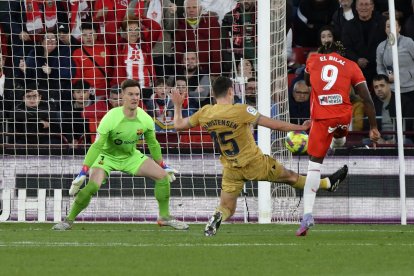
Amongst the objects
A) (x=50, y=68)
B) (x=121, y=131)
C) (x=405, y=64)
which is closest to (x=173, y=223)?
(x=121, y=131)

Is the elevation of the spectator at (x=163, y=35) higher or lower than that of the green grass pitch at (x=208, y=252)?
higher

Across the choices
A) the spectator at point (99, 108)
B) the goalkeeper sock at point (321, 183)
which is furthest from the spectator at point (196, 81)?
the goalkeeper sock at point (321, 183)

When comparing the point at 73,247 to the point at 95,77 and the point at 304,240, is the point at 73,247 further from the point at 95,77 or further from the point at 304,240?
the point at 95,77

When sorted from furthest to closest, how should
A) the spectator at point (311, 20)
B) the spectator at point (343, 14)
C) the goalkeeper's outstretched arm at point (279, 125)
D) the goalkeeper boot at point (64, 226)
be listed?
the spectator at point (311, 20) < the spectator at point (343, 14) < the goalkeeper boot at point (64, 226) < the goalkeeper's outstretched arm at point (279, 125)

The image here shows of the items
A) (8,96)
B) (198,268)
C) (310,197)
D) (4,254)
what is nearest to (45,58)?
(8,96)

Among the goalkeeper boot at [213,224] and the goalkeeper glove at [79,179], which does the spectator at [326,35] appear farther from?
the goalkeeper boot at [213,224]

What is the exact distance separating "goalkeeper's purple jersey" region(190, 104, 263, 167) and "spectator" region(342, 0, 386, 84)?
669cm

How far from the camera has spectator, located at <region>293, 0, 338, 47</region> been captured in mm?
20828

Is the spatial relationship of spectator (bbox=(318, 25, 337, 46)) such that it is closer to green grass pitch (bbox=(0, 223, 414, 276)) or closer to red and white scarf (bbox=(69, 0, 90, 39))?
red and white scarf (bbox=(69, 0, 90, 39))

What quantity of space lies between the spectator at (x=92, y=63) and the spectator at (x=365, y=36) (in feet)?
12.9

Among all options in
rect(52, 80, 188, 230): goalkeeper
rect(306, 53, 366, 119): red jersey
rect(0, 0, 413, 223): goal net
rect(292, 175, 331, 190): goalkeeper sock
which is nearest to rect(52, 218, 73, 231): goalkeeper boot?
rect(52, 80, 188, 230): goalkeeper

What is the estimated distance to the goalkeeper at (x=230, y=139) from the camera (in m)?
13.6

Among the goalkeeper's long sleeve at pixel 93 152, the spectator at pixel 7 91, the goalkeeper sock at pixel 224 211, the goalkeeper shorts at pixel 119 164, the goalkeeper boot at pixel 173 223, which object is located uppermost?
the spectator at pixel 7 91

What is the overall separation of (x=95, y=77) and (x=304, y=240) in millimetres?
7397
